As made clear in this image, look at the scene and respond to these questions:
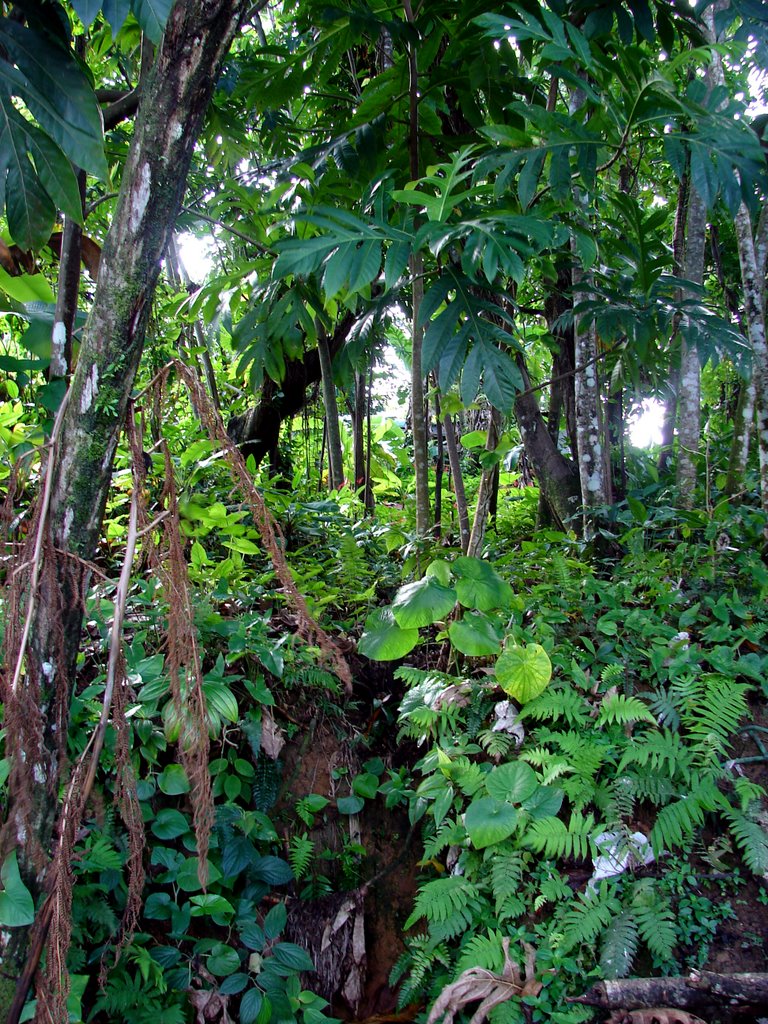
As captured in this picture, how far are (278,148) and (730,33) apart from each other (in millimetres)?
3390

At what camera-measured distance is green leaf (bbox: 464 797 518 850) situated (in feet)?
6.79

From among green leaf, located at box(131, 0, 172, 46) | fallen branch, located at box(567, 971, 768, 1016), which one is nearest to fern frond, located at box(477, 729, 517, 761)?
fallen branch, located at box(567, 971, 768, 1016)

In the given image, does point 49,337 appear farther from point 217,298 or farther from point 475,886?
point 475,886

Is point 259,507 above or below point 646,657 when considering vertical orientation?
above

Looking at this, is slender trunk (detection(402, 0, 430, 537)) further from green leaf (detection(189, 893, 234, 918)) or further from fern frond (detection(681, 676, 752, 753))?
green leaf (detection(189, 893, 234, 918))

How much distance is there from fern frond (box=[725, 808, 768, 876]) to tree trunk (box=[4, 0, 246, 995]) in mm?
1874

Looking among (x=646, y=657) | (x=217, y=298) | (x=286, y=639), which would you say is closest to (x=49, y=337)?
(x=217, y=298)

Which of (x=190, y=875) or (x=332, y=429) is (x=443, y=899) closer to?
(x=190, y=875)

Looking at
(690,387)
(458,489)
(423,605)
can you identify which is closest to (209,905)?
(423,605)

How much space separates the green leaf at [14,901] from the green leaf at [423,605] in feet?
4.11

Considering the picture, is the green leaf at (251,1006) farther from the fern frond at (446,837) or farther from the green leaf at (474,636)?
the green leaf at (474,636)

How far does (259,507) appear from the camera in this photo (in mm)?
Answer: 1499

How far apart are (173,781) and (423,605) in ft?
3.13

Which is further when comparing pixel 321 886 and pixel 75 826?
pixel 321 886
